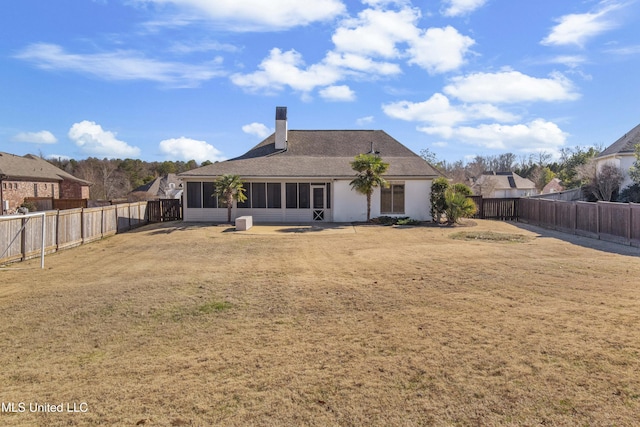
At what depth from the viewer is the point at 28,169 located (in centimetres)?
3894

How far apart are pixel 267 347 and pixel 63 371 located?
2293 millimetres

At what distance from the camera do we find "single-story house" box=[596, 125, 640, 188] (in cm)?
2673

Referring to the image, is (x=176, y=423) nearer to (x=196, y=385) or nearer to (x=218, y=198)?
(x=196, y=385)

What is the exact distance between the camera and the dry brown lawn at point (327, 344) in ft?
12.1

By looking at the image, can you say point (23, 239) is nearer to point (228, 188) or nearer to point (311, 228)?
point (228, 188)

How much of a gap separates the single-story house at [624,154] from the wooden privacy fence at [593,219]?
32.9ft

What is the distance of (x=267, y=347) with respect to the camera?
5.06 meters

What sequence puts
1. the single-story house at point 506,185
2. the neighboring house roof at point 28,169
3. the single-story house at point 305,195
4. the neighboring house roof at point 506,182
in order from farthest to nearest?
the neighboring house roof at point 506,182
the single-story house at point 506,185
the neighboring house roof at point 28,169
the single-story house at point 305,195

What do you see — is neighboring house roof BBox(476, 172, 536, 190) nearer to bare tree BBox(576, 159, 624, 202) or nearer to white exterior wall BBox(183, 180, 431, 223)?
bare tree BBox(576, 159, 624, 202)

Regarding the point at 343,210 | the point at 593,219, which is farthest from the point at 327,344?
the point at 343,210

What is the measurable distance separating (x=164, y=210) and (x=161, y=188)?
29716 millimetres

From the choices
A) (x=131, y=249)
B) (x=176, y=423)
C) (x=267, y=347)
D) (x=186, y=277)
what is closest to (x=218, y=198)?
(x=131, y=249)

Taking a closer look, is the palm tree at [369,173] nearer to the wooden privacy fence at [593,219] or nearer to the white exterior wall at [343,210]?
the white exterior wall at [343,210]

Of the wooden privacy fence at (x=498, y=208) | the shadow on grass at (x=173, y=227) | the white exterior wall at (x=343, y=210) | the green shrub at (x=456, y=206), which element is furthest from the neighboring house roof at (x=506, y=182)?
the shadow on grass at (x=173, y=227)
